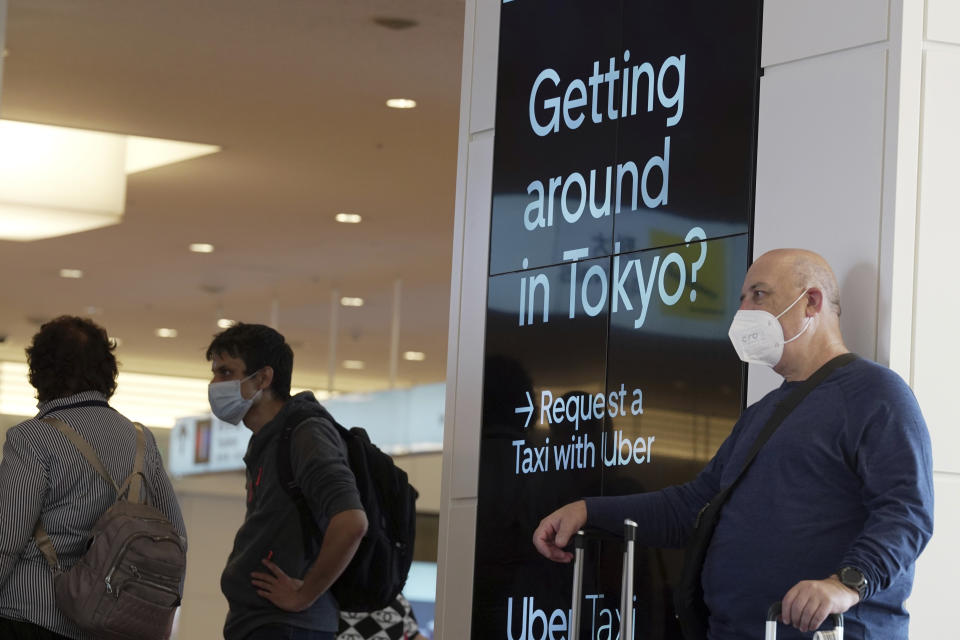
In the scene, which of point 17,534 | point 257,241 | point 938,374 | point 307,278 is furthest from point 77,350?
point 307,278

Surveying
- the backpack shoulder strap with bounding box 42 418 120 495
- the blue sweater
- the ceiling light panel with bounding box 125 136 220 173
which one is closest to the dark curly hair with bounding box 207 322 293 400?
the backpack shoulder strap with bounding box 42 418 120 495

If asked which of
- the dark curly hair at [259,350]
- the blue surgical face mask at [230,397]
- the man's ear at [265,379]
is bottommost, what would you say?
Result: the blue surgical face mask at [230,397]

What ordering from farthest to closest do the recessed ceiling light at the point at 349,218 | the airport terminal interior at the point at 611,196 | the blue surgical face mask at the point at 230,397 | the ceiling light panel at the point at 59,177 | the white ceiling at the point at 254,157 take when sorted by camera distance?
the recessed ceiling light at the point at 349,218, the ceiling light panel at the point at 59,177, the white ceiling at the point at 254,157, the blue surgical face mask at the point at 230,397, the airport terminal interior at the point at 611,196

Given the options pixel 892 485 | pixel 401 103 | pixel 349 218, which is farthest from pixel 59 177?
pixel 892 485

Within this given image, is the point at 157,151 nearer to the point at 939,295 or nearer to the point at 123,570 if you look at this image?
the point at 123,570

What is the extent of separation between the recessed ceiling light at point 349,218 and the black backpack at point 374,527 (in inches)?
272

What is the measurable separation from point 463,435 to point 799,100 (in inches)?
65.9

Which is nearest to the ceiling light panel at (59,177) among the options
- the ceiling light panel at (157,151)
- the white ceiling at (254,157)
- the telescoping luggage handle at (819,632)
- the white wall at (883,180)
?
the ceiling light panel at (157,151)

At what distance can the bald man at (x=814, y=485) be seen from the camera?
2768 millimetres

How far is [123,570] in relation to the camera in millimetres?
3928

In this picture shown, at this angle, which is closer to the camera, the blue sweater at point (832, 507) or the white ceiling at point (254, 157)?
the blue sweater at point (832, 507)

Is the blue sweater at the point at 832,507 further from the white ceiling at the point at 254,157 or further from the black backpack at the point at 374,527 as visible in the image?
the white ceiling at the point at 254,157

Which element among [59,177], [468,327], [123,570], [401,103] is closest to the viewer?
[123,570]

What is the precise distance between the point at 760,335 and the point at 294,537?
1807 mm
